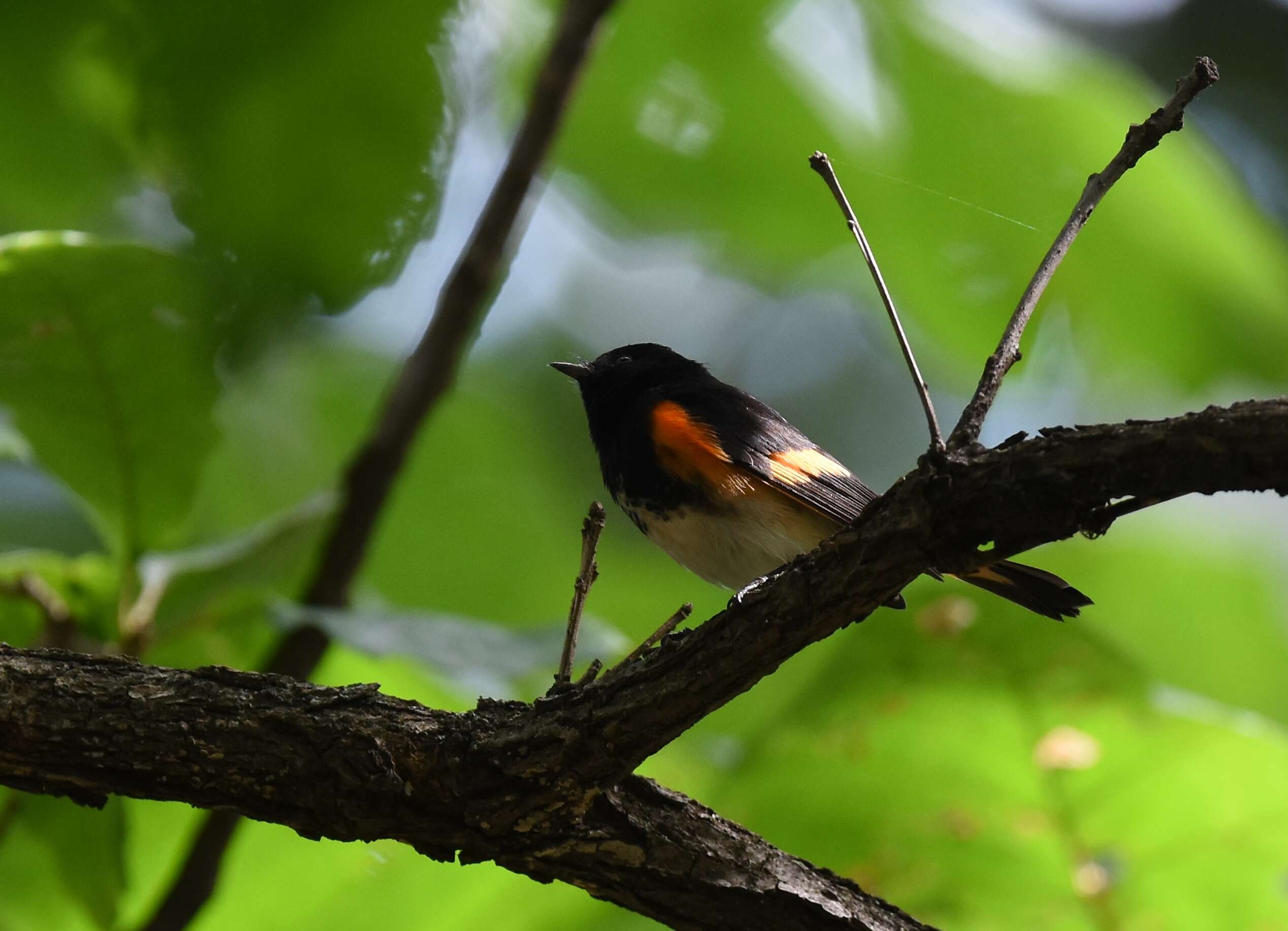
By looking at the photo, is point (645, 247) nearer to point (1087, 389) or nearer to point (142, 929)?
point (1087, 389)

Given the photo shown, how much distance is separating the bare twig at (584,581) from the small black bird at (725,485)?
770 mm

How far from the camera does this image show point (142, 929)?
2.17m

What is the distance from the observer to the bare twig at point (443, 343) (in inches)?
94.1

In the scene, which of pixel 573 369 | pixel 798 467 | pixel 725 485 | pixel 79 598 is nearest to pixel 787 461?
pixel 798 467

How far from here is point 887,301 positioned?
1.21 metres

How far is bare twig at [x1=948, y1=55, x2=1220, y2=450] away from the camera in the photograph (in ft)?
3.97

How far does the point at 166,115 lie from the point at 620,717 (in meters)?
1.29

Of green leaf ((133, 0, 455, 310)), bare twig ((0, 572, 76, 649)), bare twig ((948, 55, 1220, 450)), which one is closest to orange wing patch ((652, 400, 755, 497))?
green leaf ((133, 0, 455, 310))

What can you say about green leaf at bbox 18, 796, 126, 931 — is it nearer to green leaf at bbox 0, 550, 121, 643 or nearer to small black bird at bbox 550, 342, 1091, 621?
green leaf at bbox 0, 550, 121, 643

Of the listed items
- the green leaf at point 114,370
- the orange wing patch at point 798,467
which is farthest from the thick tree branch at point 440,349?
the orange wing patch at point 798,467

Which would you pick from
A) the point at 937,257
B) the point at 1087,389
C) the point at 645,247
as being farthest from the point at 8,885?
the point at 1087,389

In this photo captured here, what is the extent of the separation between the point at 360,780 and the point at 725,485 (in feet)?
3.44

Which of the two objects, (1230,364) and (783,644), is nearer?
(783,644)

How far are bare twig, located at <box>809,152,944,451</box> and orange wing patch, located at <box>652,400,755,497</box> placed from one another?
3.41 feet
